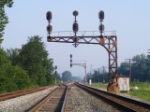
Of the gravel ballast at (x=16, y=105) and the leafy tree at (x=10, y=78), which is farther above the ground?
the leafy tree at (x=10, y=78)

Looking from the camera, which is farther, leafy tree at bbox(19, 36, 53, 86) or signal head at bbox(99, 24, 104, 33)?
leafy tree at bbox(19, 36, 53, 86)

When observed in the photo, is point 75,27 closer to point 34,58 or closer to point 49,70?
point 34,58

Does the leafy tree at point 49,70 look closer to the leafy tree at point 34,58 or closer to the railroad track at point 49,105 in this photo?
the leafy tree at point 34,58

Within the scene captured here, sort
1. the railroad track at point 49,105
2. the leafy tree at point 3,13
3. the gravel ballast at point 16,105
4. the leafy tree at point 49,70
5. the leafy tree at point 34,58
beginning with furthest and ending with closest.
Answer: the leafy tree at point 49,70
the leafy tree at point 34,58
the leafy tree at point 3,13
the gravel ballast at point 16,105
the railroad track at point 49,105

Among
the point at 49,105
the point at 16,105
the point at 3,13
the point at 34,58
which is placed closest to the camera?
the point at 49,105

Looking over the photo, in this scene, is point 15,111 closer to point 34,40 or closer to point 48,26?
A: point 48,26

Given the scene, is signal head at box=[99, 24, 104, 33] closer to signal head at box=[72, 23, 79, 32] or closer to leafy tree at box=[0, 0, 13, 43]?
signal head at box=[72, 23, 79, 32]

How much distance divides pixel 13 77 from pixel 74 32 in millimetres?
12707

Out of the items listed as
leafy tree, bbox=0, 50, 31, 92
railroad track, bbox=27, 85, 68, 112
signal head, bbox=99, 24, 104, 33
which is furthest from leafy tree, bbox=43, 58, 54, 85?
railroad track, bbox=27, 85, 68, 112

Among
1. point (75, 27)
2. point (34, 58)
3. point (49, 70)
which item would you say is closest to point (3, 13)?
point (75, 27)

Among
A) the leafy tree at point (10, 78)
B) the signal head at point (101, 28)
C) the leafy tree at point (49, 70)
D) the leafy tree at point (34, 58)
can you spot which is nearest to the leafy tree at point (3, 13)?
the leafy tree at point (10, 78)

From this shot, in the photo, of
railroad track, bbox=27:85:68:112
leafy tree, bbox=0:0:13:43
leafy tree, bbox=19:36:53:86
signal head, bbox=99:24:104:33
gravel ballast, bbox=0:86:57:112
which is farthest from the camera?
leafy tree, bbox=19:36:53:86

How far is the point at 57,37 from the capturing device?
46312 millimetres

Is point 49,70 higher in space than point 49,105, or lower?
higher
